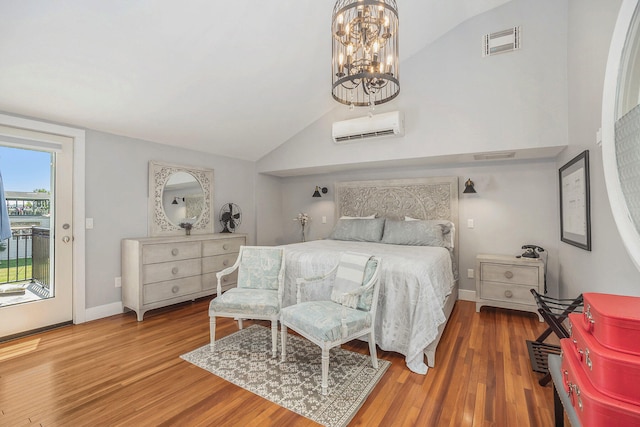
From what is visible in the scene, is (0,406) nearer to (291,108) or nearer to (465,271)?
(291,108)

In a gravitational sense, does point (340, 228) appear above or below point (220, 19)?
below

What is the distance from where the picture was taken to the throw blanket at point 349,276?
2301 mm

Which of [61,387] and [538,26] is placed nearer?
[61,387]

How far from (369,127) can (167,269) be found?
303cm

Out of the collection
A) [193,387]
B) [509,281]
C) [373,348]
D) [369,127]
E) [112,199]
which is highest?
[369,127]

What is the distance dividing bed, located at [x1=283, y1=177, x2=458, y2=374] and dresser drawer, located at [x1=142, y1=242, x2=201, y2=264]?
1296 mm

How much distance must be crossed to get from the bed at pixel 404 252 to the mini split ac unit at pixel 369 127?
916mm

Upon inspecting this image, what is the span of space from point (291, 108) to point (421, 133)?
173 centimetres

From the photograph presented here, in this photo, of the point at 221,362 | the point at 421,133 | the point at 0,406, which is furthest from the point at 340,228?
the point at 0,406

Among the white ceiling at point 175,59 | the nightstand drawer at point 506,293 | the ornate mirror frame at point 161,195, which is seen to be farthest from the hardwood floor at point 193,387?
the white ceiling at point 175,59

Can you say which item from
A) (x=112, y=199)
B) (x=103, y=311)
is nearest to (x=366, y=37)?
(x=112, y=199)

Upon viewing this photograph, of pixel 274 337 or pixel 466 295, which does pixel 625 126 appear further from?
pixel 466 295

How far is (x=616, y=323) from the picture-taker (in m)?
0.85

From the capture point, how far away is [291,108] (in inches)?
156
